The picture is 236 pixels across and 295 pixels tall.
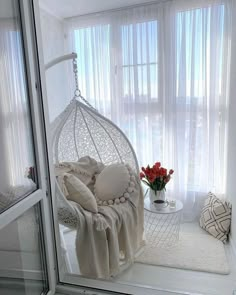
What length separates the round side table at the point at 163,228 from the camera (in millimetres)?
2439

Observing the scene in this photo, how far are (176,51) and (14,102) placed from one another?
86.8 inches

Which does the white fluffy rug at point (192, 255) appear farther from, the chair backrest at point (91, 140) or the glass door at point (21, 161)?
the glass door at point (21, 161)

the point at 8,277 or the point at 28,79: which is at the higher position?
the point at 28,79

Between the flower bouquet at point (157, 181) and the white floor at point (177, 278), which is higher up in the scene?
the flower bouquet at point (157, 181)

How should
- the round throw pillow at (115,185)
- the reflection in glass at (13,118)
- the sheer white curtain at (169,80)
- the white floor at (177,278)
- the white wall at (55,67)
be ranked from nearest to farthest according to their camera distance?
the reflection in glass at (13,118)
the white floor at (177,278)
the round throw pillow at (115,185)
the sheer white curtain at (169,80)
the white wall at (55,67)

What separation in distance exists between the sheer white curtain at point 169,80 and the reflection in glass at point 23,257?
210cm

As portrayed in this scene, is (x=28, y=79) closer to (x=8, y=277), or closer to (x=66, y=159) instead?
(x=8, y=277)

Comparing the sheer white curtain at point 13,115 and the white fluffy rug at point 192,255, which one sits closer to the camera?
the sheer white curtain at point 13,115

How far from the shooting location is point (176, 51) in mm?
2719

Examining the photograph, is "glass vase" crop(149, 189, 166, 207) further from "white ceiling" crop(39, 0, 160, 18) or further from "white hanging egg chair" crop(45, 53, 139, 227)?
"white ceiling" crop(39, 0, 160, 18)

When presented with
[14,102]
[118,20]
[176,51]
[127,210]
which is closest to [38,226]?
[14,102]

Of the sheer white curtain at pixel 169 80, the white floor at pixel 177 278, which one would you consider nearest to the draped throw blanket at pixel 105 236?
the white floor at pixel 177 278

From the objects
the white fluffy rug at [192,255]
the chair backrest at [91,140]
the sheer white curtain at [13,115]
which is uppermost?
the sheer white curtain at [13,115]

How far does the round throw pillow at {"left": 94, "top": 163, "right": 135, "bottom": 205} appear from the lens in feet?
6.70
